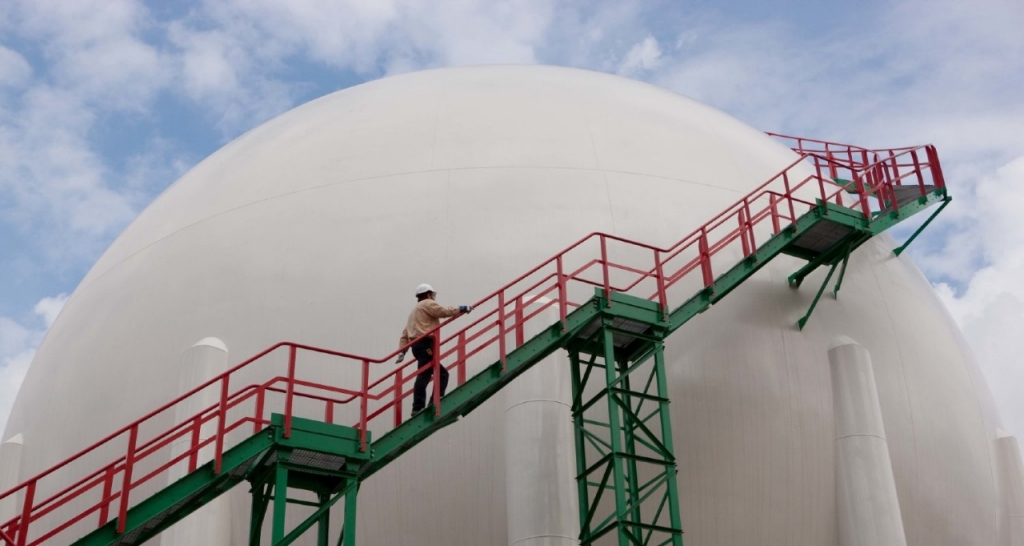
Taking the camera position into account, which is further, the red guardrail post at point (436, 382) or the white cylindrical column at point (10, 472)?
the white cylindrical column at point (10, 472)

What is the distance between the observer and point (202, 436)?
42.0 feet

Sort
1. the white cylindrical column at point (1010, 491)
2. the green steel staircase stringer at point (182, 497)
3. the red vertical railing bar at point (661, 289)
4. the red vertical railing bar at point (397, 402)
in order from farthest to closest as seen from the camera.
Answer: the white cylindrical column at point (1010, 491) < the red vertical railing bar at point (661, 289) < the red vertical railing bar at point (397, 402) < the green steel staircase stringer at point (182, 497)

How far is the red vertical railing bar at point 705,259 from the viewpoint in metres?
13.7

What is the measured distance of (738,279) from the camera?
13945 mm

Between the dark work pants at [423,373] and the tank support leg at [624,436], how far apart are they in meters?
1.62

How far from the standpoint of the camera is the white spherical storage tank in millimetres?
12930

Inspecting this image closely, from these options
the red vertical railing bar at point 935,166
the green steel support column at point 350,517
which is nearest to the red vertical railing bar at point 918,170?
the red vertical railing bar at point 935,166

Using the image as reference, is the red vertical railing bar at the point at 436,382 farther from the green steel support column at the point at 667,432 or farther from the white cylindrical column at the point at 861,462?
the white cylindrical column at the point at 861,462

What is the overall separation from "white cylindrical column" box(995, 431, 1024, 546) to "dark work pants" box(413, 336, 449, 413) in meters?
8.08

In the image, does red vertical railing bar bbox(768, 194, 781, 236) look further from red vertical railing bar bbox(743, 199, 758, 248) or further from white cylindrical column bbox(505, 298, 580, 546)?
white cylindrical column bbox(505, 298, 580, 546)

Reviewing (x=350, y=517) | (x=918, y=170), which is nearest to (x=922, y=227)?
(x=918, y=170)

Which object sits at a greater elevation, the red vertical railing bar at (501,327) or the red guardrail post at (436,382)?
the red vertical railing bar at (501,327)

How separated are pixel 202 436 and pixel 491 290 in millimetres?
3584

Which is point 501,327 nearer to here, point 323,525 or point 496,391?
point 496,391
